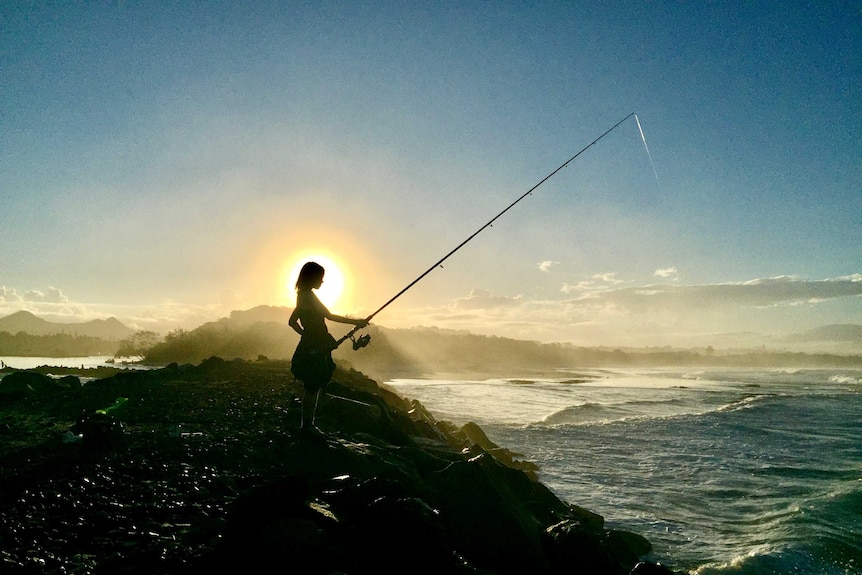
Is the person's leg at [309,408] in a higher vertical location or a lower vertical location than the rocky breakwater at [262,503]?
higher

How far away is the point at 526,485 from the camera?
7.64m

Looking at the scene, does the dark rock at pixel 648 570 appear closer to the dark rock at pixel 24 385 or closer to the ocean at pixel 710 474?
the ocean at pixel 710 474

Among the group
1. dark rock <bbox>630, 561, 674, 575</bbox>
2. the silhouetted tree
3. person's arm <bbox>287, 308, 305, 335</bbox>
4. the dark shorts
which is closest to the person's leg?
the dark shorts

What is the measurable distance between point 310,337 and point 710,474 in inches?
520

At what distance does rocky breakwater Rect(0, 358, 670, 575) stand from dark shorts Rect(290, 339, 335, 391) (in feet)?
2.83

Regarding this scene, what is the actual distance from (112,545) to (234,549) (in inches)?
39.7

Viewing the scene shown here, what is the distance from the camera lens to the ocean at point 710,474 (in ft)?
26.9

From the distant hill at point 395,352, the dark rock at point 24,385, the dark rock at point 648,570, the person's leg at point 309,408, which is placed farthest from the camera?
the distant hill at point 395,352

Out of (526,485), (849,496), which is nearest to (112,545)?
(526,485)

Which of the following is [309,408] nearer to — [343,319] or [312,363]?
[312,363]

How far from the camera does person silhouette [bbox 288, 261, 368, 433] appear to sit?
19.6ft

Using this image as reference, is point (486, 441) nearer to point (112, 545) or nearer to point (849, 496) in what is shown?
point (849, 496)

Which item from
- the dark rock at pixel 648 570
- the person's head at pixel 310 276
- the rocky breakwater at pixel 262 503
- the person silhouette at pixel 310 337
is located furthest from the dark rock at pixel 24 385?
the dark rock at pixel 648 570

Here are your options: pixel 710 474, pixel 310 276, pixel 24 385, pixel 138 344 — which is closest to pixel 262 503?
pixel 310 276
